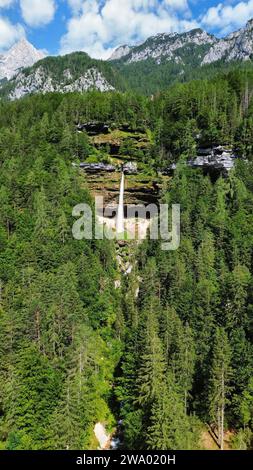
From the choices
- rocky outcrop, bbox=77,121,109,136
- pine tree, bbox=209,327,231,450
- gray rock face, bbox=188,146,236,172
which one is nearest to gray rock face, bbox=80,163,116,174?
rocky outcrop, bbox=77,121,109,136

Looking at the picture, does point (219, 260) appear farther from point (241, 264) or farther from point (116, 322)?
point (116, 322)

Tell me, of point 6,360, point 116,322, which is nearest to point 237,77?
point 116,322

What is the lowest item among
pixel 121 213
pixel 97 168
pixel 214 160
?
pixel 121 213

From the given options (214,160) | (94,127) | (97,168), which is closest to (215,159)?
(214,160)

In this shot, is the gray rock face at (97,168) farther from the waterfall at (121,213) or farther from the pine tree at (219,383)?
the pine tree at (219,383)

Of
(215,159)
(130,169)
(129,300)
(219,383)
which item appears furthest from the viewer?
(130,169)

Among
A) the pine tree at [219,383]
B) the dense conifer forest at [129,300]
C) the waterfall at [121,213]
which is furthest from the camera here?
the waterfall at [121,213]

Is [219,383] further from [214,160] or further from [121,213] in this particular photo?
[214,160]

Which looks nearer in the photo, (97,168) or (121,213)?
(121,213)

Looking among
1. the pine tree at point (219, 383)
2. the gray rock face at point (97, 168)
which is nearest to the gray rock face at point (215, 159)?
the gray rock face at point (97, 168)
